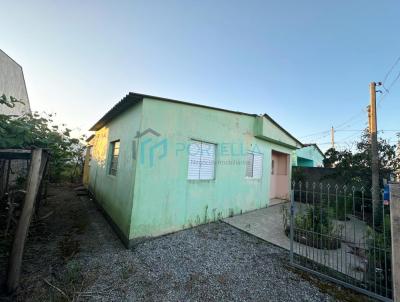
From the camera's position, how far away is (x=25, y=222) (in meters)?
3.13

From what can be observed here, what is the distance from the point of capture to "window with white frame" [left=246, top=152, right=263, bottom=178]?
7.79m

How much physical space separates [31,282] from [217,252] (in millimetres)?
3605

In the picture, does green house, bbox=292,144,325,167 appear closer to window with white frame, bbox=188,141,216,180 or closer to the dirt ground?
window with white frame, bbox=188,141,216,180

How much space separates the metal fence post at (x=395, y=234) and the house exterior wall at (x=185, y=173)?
14.2ft

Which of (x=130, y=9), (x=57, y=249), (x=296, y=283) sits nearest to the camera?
(x=296, y=283)

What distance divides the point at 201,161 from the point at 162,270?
3273 mm

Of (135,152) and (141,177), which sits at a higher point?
(135,152)

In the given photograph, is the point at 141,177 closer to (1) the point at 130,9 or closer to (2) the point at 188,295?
(2) the point at 188,295

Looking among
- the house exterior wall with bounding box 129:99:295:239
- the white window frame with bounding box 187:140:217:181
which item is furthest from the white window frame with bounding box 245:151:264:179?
the white window frame with bounding box 187:140:217:181

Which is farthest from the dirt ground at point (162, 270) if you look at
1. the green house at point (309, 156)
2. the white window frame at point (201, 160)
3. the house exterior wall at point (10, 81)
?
the green house at point (309, 156)

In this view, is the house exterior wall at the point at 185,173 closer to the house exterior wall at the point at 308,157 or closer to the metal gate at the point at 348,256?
the metal gate at the point at 348,256

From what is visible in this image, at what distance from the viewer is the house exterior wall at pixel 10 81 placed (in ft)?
27.8

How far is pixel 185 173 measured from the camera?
5.59 metres

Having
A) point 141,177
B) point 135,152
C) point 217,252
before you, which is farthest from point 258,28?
point 217,252
